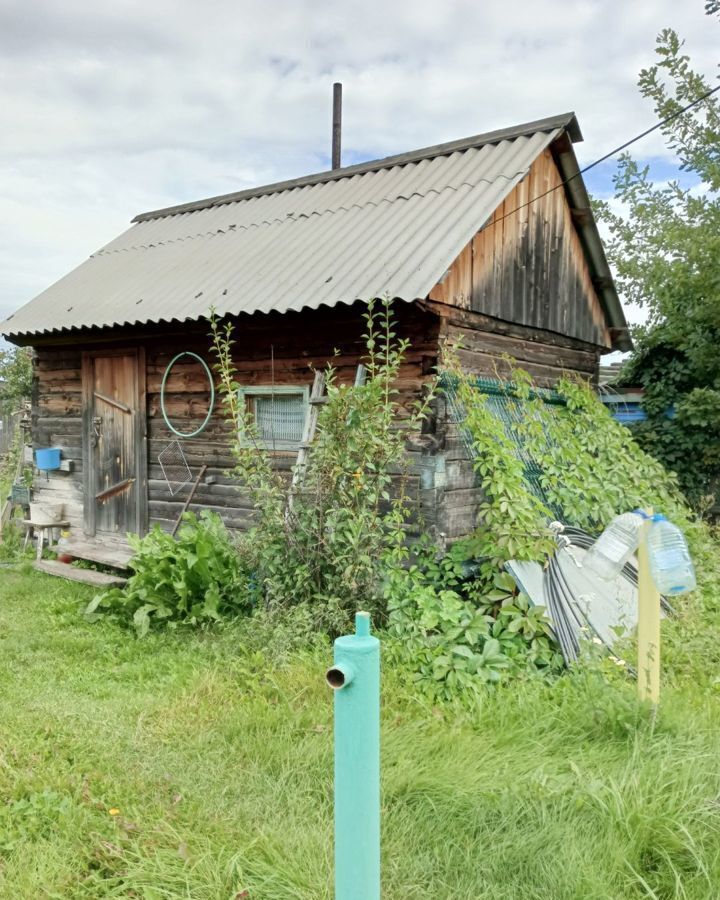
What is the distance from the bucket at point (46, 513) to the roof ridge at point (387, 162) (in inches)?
188

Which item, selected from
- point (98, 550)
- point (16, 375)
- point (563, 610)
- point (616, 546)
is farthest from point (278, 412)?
point (16, 375)

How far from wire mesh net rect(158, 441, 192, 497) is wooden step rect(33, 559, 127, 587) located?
46.2 inches

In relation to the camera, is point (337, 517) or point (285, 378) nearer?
point (337, 517)

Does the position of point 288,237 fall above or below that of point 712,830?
above

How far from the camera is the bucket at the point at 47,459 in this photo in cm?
888

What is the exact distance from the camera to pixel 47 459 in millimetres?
8898

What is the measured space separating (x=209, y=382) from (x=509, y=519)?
374 cm

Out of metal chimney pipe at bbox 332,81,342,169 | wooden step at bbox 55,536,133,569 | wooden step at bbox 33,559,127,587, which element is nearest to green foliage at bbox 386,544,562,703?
wooden step at bbox 33,559,127,587

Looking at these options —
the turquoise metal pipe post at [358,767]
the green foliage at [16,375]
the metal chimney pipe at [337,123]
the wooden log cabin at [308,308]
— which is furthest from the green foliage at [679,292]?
the green foliage at [16,375]

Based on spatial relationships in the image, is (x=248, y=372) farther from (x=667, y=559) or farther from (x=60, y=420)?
(x=667, y=559)

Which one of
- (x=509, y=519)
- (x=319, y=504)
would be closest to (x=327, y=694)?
(x=319, y=504)

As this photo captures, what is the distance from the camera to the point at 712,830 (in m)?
2.57

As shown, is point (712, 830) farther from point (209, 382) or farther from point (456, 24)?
point (456, 24)

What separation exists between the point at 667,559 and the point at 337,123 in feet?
38.2
